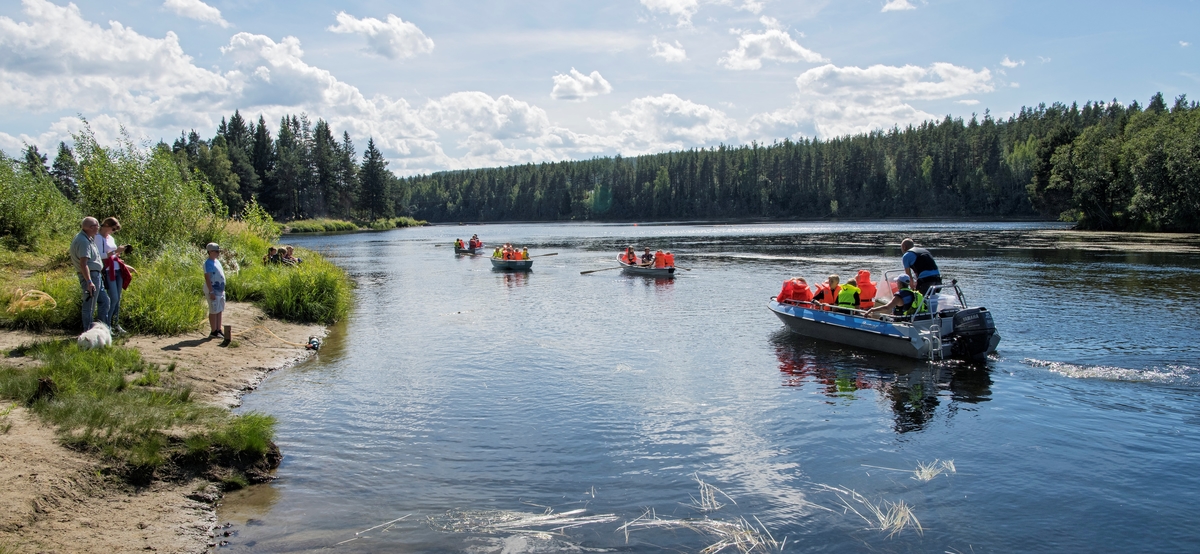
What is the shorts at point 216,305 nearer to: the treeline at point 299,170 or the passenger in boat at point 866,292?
the passenger in boat at point 866,292

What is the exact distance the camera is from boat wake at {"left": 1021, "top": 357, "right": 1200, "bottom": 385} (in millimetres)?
13242

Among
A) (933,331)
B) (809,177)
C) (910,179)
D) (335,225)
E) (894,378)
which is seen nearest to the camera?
(894,378)

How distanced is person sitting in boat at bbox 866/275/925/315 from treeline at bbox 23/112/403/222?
77.6 meters

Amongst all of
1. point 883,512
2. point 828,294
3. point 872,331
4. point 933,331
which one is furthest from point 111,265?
point 933,331

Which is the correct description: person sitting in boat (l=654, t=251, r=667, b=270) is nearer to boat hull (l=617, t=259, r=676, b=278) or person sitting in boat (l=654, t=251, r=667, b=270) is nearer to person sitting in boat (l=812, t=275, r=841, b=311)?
boat hull (l=617, t=259, r=676, b=278)

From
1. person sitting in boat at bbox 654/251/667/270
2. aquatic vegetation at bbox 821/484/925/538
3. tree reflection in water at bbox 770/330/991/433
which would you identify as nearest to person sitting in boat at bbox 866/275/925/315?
tree reflection in water at bbox 770/330/991/433

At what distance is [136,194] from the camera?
19.3m

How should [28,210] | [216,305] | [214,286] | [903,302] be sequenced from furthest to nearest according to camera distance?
[28,210]
[903,302]
[216,305]
[214,286]

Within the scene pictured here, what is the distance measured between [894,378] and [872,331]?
2.07 m

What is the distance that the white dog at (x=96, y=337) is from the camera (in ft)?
35.1

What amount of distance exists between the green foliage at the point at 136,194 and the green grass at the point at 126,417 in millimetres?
9625

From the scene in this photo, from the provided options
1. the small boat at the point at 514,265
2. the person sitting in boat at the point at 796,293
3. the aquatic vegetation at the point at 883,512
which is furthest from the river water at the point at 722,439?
the small boat at the point at 514,265

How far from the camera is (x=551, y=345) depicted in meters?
17.7

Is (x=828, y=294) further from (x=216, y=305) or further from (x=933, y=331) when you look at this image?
(x=216, y=305)
